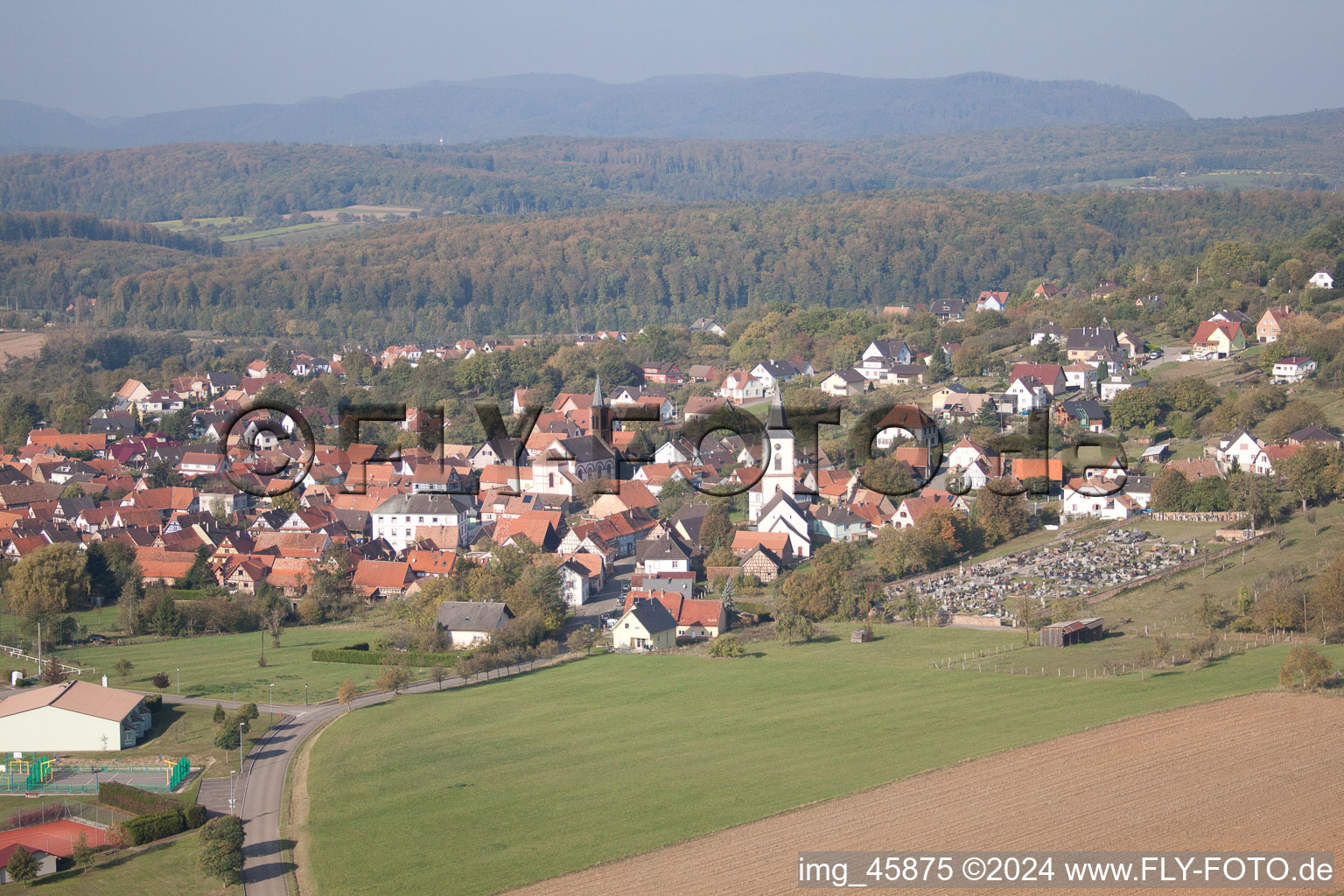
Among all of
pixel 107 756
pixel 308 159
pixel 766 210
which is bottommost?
pixel 107 756

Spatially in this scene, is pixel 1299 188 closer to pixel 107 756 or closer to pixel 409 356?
pixel 409 356

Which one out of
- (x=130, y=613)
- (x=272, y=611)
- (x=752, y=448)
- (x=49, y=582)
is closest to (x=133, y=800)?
(x=272, y=611)

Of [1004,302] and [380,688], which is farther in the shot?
[1004,302]

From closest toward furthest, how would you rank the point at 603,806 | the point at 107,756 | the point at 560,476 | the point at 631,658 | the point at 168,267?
the point at 603,806 < the point at 107,756 < the point at 631,658 < the point at 560,476 < the point at 168,267

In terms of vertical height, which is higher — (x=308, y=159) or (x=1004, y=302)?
(x=308, y=159)

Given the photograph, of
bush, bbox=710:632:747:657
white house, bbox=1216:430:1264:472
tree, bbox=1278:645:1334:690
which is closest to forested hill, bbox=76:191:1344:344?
white house, bbox=1216:430:1264:472

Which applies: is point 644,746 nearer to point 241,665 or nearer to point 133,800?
point 133,800

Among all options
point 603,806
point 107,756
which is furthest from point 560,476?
point 603,806

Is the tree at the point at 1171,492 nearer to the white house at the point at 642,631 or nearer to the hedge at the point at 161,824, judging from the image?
the white house at the point at 642,631

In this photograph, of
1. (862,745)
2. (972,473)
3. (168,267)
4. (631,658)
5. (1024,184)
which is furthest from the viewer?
(1024,184)
